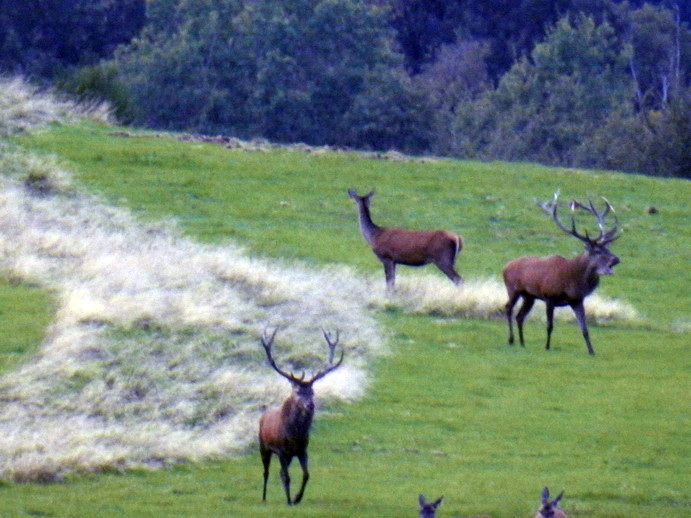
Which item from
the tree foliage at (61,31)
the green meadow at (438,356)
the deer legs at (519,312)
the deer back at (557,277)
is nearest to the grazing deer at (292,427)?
the green meadow at (438,356)

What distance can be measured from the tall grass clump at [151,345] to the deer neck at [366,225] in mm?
766

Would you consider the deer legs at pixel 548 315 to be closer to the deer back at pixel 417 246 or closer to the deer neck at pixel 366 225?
the deer back at pixel 417 246

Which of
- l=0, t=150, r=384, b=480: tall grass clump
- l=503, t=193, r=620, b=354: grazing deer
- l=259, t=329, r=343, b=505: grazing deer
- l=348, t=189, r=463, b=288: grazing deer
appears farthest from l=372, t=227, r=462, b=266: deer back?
l=259, t=329, r=343, b=505: grazing deer

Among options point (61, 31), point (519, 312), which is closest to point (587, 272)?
point (519, 312)

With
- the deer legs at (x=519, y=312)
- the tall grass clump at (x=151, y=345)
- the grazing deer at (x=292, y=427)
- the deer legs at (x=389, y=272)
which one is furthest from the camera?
the deer legs at (x=389, y=272)

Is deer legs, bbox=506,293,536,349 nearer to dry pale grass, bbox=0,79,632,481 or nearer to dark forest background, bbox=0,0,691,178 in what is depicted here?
dry pale grass, bbox=0,79,632,481

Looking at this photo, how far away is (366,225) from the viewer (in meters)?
24.1

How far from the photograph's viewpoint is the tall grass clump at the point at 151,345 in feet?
42.3

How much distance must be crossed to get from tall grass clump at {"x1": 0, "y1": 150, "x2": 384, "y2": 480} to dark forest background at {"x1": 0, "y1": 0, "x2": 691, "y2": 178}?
765 inches

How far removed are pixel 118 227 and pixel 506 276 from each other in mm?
8742

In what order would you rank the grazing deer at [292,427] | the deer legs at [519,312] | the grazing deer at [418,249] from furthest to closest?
the grazing deer at [418,249] → the deer legs at [519,312] → the grazing deer at [292,427]

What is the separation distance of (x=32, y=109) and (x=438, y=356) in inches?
777

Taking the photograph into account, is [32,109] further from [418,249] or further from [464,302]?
[464,302]

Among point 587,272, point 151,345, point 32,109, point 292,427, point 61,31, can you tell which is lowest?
point 61,31
